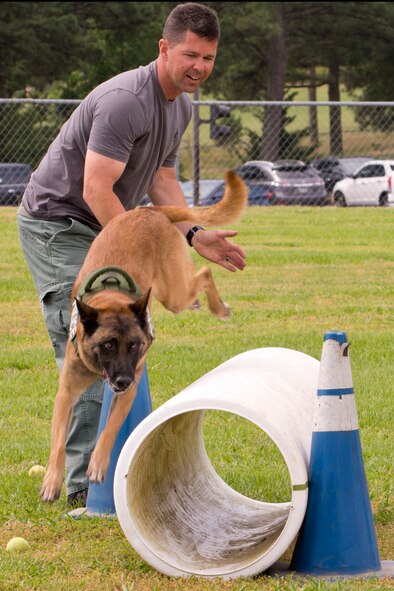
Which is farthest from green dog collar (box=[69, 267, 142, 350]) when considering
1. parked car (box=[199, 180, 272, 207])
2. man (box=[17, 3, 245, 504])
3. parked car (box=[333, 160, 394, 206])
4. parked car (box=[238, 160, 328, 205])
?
parked car (box=[333, 160, 394, 206])

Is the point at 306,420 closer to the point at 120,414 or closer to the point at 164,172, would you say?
the point at 120,414

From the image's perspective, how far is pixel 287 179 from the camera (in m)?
23.4

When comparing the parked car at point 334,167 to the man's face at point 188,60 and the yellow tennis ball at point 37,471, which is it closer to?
the yellow tennis ball at point 37,471

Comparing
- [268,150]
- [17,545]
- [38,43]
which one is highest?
[38,43]

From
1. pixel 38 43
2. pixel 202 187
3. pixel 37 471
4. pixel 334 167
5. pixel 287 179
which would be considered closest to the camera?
pixel 37 471

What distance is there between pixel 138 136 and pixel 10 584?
6.97ft

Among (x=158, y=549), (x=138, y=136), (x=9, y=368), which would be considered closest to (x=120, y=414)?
(x=158, y=549)

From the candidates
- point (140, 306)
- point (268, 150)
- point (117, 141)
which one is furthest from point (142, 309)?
point (268, 150)

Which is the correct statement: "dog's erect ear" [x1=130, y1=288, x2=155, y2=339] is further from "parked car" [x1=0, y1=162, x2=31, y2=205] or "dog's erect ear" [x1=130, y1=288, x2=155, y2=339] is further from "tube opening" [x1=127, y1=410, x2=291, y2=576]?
"parked car" [x1=0, y1=162, x2=31, y2=205]

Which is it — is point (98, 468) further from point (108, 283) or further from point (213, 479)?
point (213, 479)

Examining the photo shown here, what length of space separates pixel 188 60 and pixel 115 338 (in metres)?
1.40

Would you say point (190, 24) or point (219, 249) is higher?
point (190, 24)

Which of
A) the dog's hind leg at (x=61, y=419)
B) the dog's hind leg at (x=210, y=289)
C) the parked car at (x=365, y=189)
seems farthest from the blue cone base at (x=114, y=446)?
the parked car at (x=365, y=189)

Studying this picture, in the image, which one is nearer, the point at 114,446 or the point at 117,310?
the point at 117,310
